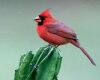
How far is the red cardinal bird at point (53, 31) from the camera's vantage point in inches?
103

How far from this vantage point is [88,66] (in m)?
4.61

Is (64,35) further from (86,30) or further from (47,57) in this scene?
(86,30)

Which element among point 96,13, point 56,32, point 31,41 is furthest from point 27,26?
point 56,32

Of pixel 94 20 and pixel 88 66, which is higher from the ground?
pixel 94 20

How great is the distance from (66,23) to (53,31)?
6.45ft

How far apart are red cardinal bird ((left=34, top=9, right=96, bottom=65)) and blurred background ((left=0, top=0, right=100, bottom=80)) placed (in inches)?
64.2

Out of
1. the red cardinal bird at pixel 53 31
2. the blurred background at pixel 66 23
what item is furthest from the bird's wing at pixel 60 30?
the blurred background at pixel 66 23

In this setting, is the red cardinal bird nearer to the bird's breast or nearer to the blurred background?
the bird's breast

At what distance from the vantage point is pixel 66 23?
4641 mm

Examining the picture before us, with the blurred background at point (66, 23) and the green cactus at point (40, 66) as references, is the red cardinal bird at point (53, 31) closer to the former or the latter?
the green cactus at point (40, 66)

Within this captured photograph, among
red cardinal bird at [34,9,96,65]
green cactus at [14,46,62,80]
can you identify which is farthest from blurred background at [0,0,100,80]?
Answer: green cactus at [14,46,62,80]

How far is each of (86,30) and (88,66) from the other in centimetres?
26

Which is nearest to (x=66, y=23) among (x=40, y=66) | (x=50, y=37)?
(x=50, y=37)

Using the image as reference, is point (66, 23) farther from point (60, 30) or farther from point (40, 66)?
point (40, 66)
